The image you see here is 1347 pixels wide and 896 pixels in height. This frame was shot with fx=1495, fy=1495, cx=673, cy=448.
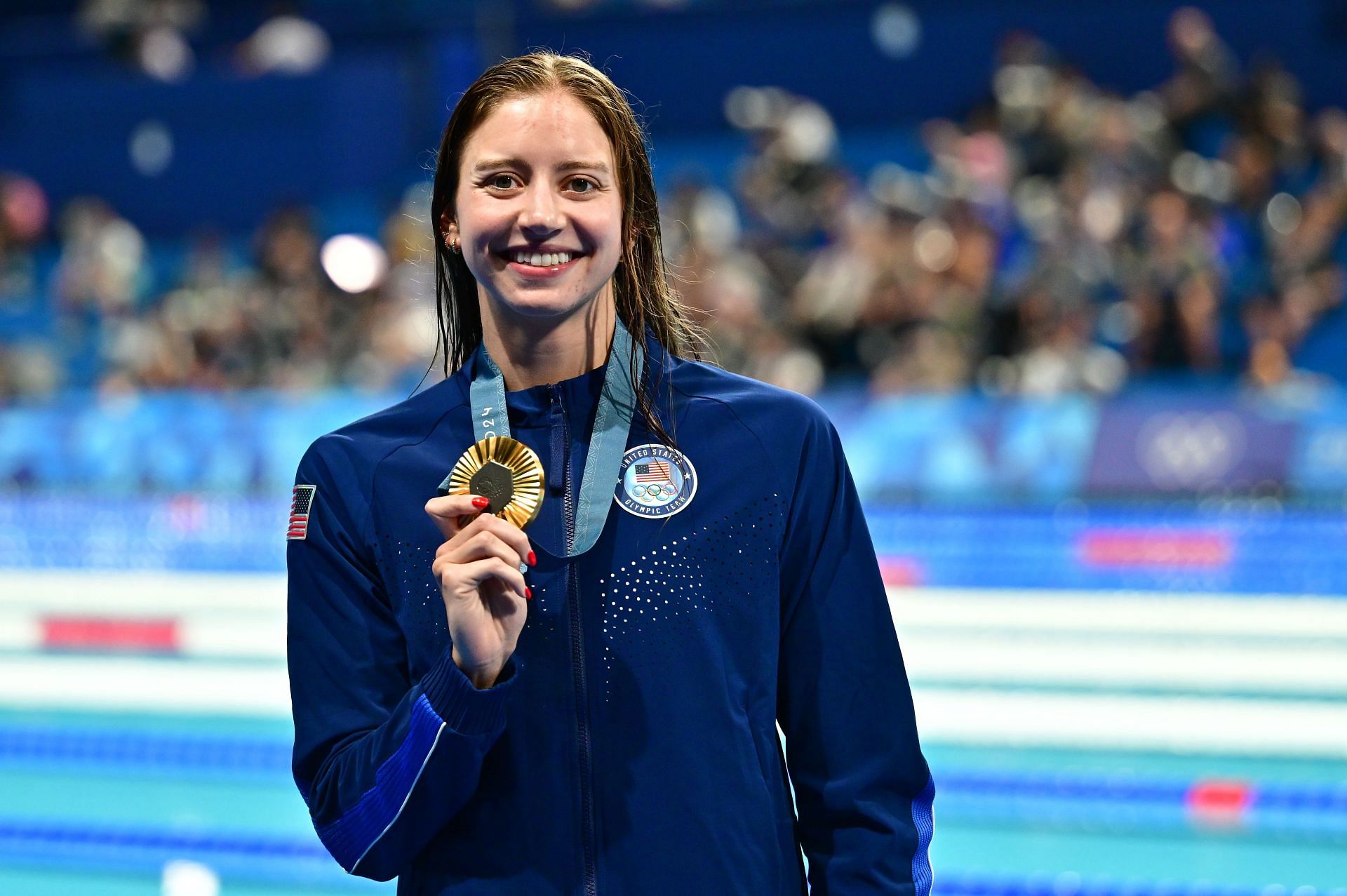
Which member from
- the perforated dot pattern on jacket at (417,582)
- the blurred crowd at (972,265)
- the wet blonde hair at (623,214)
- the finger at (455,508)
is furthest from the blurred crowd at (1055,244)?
the finger at (455,508)

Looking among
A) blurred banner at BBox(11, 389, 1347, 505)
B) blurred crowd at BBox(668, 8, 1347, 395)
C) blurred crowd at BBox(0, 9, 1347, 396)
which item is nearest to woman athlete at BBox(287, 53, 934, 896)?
blurred crowd at BBox(0, 9, 1347, 396)

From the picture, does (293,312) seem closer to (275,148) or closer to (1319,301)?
(275,148)

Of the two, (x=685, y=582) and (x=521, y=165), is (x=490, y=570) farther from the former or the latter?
(x=521, y=165)

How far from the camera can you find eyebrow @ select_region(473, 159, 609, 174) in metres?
1.30

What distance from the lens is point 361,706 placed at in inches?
51.3

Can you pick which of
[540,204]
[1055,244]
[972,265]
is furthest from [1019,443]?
[540,204]

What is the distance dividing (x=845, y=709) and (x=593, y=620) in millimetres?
233

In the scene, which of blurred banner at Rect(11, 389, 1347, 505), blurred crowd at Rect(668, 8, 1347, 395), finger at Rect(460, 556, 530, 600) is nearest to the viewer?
finger at Rect(460, 556, 530, 600)

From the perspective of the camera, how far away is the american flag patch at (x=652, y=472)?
1.34 metres

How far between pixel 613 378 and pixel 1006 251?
756 centimetres

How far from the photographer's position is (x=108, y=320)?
35.7 ft

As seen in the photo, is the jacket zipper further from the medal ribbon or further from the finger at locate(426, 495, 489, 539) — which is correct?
the finger at locate(426, 495, 489, 539)

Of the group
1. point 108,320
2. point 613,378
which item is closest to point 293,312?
point 108,320

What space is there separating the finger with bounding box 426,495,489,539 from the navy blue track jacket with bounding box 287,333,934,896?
0.37 feet
